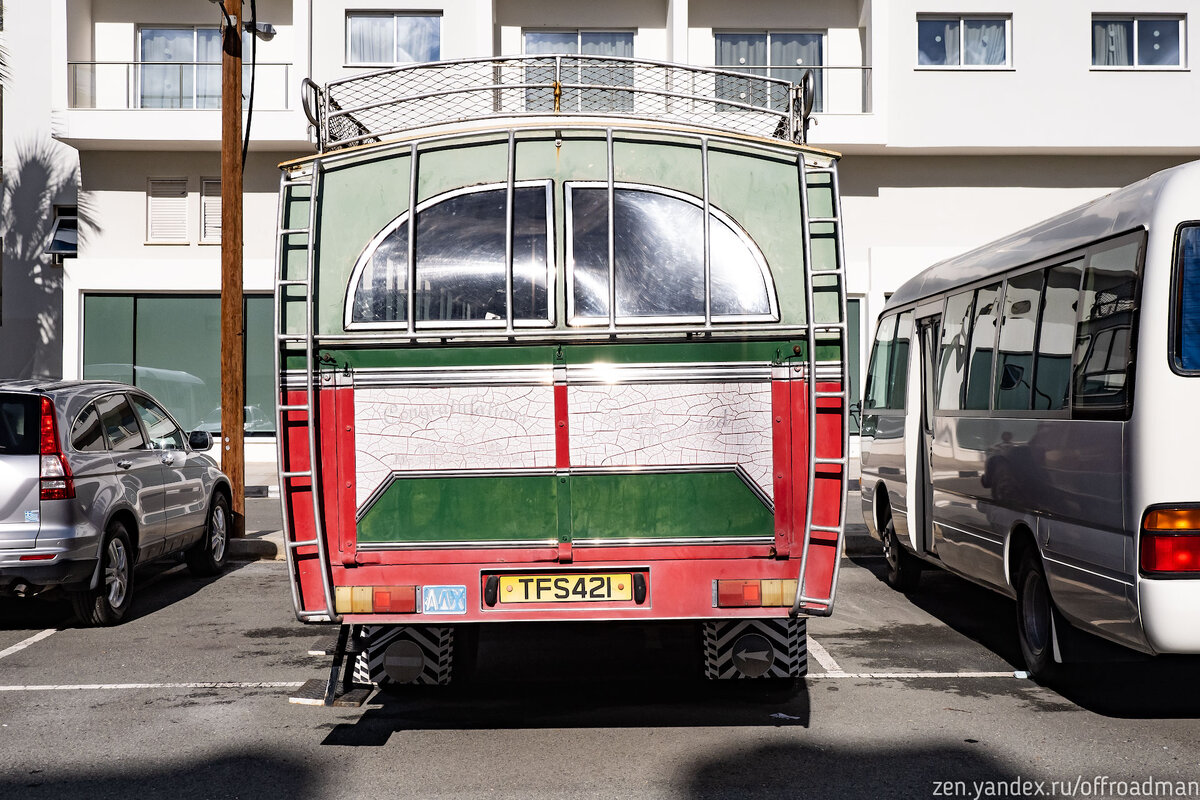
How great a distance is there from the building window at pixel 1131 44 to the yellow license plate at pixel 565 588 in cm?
2189

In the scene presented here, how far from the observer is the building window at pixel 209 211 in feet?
78.2

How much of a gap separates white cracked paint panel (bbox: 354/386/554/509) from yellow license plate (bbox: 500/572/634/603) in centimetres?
51

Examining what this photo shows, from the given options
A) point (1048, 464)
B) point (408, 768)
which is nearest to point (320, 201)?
point (408, 768)

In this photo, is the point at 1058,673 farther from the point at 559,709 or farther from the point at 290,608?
the point at 290,608

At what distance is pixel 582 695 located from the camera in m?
6.64

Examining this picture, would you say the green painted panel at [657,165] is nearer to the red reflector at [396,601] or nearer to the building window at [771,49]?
the red reflector at [396,601]

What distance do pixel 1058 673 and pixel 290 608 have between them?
5738 millimetres

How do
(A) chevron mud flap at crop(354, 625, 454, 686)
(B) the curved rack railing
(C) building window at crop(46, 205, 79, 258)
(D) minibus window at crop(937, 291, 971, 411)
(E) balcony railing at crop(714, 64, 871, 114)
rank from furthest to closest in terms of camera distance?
(C) building window at crop(46, 205, 79, 258) < (E) balcony railing at crop(714, 64, 871, 114) < (D) minibus window at crop(937, 291, 971, 411) < (A) chevron mud flap at crop(354, 625, 454, 686) < (B) the curved rack railing

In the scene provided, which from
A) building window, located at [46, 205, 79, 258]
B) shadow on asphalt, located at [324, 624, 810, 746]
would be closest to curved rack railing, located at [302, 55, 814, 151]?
shadow on asphalt, located at [324, 624, 810, 746]

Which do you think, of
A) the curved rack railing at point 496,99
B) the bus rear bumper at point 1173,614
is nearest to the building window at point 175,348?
the curved rack railing at point 496,99

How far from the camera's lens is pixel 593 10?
24172 mm

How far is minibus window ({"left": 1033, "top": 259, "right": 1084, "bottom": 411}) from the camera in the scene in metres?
6.46

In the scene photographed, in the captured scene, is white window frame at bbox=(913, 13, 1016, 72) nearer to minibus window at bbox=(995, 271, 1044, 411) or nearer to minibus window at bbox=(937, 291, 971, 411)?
minibus window at bbox=(937, 291, 971, 411)

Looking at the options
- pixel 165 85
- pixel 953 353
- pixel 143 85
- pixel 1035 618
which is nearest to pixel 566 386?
pixel 1035 618
